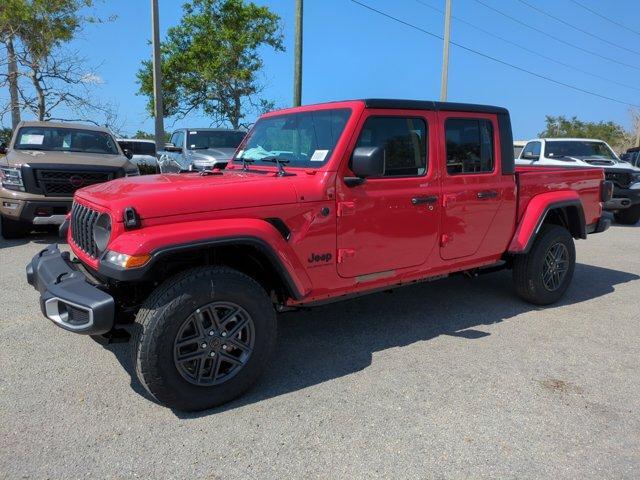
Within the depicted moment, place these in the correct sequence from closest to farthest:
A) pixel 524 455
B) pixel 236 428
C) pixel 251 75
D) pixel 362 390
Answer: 1. pixel 524 455
2. pixel 236 428
3. pixel 362 390
4. pixel 251 75

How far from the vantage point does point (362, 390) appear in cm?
337

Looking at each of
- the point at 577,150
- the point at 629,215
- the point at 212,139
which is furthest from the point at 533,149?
the point at 212,139

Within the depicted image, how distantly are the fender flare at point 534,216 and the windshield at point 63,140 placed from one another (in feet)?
22.7

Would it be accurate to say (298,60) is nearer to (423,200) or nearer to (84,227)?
(423,200)

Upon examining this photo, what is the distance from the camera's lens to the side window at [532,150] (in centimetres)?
1306

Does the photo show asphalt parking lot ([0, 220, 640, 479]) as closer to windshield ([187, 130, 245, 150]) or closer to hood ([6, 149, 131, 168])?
hood ([6, 149, 131, 168])

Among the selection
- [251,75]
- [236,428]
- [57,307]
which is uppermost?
[251,75]

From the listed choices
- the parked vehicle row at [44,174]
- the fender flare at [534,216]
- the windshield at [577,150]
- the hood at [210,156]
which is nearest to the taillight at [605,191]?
the fender flare at [534,216]

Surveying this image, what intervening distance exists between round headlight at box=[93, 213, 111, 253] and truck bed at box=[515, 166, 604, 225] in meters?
3.58

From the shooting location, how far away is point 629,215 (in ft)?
38.9

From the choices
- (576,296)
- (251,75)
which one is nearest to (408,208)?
(576,296)

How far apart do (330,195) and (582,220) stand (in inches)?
129

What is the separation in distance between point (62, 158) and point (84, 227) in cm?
512

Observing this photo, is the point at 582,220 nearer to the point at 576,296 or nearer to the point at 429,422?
the point at 576,296
